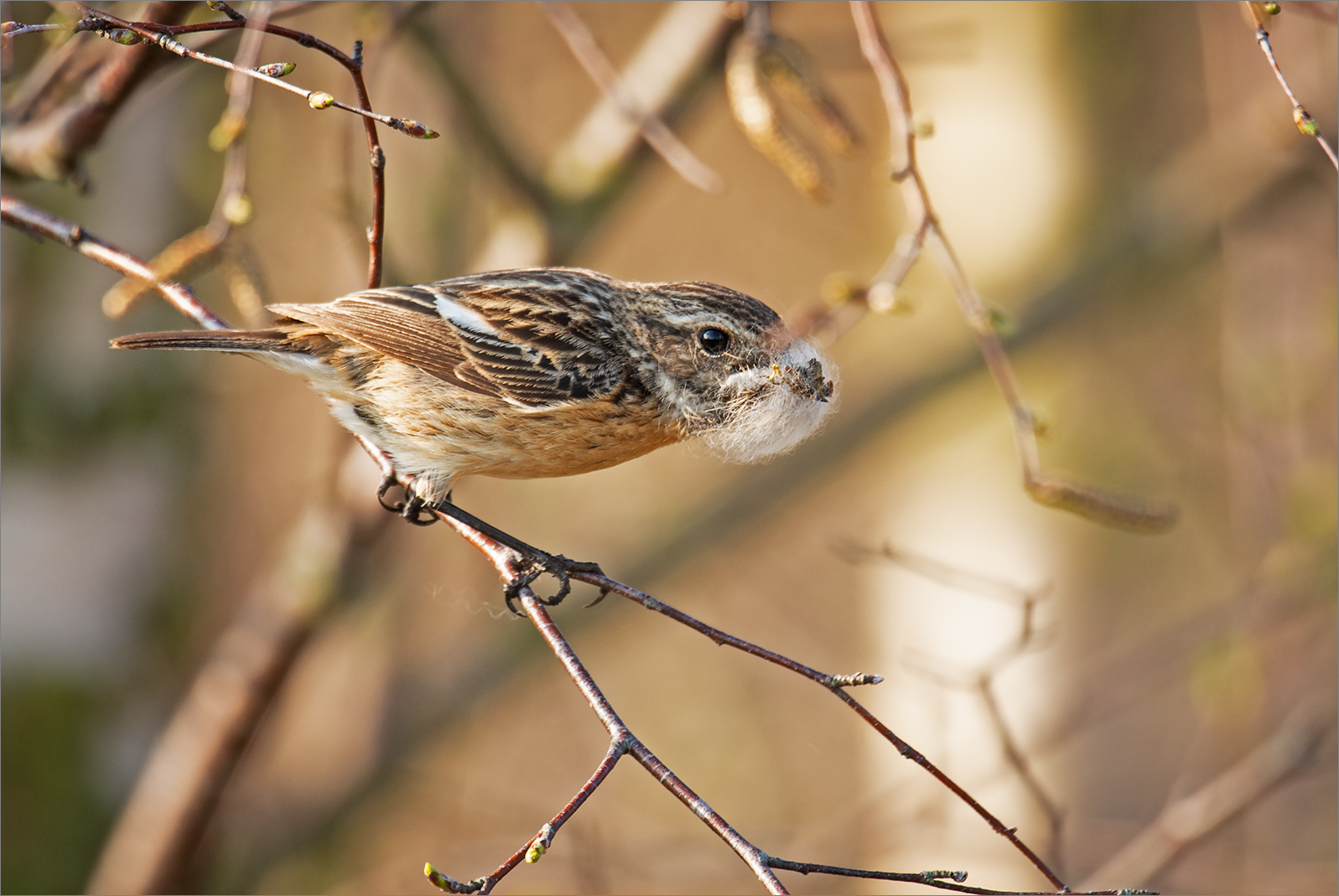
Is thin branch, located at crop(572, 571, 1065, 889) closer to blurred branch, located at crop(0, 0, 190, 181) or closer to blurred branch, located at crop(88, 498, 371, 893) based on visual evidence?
blurred branch, located at crop(0, 0, 190, 181)

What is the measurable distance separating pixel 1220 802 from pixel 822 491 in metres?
2.34

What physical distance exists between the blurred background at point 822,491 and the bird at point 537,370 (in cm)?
70

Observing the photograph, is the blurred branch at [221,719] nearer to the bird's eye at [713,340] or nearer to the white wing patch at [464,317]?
the white wing patch at [464,317]

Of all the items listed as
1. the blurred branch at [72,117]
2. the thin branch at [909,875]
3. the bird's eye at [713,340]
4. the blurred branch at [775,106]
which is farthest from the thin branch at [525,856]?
the blurred branch at [72,117]

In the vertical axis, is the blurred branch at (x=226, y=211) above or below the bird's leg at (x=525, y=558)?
above

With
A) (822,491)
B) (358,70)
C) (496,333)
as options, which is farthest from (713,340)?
(822,491)

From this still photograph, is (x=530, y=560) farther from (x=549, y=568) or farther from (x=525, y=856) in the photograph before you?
(x=525, y=856)

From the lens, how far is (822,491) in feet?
18.7

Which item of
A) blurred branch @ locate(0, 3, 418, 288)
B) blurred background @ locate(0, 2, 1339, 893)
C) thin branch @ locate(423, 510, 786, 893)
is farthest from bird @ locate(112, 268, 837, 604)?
blurred background @ locate(0, 2, 1339, 893)

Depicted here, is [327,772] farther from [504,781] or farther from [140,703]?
[504,781]

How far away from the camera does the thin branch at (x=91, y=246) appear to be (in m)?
2.56

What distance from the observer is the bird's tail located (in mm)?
2580

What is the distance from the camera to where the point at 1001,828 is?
5.99 feet

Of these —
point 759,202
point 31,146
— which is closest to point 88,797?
point 31,146
